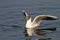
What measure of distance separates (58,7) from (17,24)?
4514 mm

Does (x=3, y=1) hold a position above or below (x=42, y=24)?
above

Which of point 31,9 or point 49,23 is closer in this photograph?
point 49,23

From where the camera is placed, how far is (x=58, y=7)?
2434 cm

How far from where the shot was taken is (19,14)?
76.0ft

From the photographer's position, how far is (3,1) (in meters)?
26.7

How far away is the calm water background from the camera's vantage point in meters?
18.8

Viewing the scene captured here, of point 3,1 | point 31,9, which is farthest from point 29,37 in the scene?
point 3,1

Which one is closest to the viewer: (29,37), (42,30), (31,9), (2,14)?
(29,37)

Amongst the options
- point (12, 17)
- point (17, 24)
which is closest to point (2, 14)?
point (12, 17)

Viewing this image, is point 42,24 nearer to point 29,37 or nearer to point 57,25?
point 57,25

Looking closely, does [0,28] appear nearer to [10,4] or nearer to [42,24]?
[42,24]

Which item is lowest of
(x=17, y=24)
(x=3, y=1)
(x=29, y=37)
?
(x=29, y=37)

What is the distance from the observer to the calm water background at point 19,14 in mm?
18797

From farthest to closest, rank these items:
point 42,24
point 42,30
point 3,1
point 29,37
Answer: point 3,1, point 42,24, point 42,30, point 29,37
